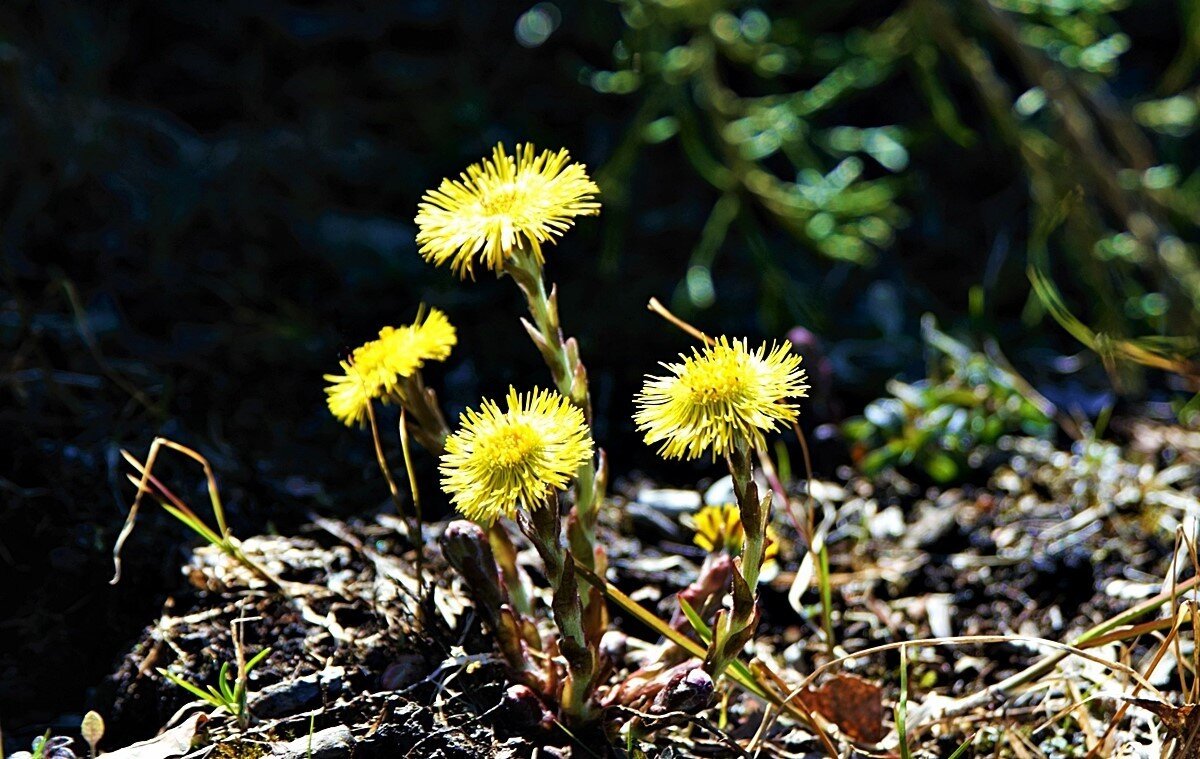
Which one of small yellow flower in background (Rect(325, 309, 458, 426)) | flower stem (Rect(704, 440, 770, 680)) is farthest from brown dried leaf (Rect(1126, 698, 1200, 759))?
small yellow flower in background (Rect(325, 309, 458, 426))

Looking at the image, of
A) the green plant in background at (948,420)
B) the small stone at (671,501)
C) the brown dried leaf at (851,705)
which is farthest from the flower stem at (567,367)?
the green plant in background at (948,420)

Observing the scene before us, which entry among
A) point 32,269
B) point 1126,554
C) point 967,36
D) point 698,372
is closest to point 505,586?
point 698,372

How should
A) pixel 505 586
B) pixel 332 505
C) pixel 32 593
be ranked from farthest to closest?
1. pixel 332 505
2. pixel 32 593
3. pixel 505 586

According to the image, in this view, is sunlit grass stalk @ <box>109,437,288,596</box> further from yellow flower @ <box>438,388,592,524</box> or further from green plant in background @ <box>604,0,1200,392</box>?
green plant in background @ <box>604,0,1200,392</box>

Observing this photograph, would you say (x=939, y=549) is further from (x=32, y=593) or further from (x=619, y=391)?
(x=32, y=593)

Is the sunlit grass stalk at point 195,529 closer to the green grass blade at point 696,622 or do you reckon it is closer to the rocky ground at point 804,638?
the rocky ground at point 804,638

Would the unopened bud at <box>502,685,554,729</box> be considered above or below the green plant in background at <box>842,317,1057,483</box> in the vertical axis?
below
